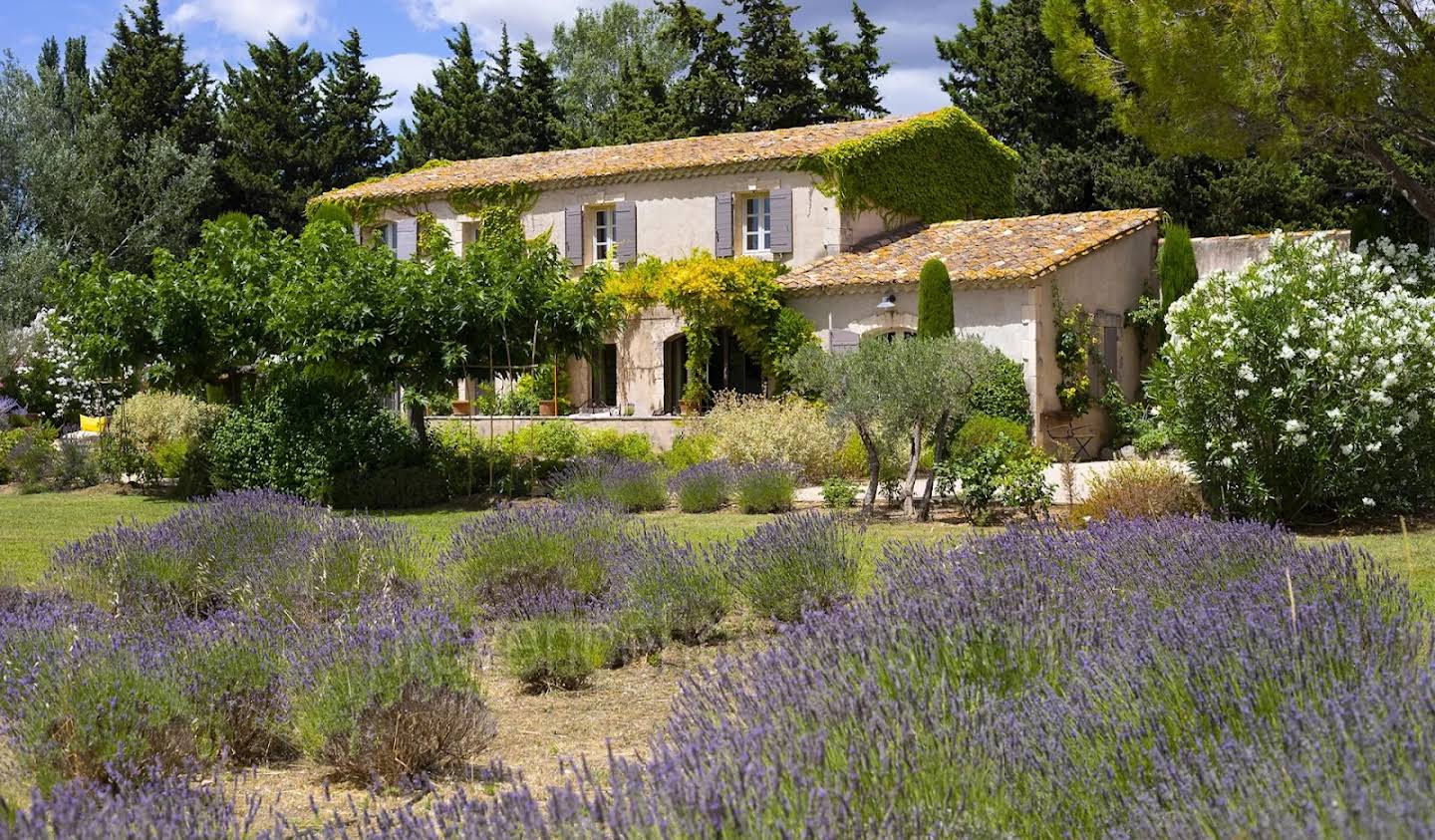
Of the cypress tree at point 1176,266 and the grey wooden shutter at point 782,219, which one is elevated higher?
the grey wooden shutter at point 782,219

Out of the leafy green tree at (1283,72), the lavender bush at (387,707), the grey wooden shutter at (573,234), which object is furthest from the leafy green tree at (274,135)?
the lavender bush at (387,707)

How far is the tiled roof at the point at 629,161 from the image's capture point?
894 inches

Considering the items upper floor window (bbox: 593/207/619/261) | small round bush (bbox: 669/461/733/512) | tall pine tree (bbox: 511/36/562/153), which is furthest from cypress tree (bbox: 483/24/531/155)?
small round bush (bbox: 669/461/733/512)

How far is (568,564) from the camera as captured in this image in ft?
24.7

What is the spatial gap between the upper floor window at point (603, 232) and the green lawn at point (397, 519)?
391 inches

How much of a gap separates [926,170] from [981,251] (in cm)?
359

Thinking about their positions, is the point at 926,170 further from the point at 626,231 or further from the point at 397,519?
the point at 397,519

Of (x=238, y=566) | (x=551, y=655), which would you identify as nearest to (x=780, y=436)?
(x=238, y=566)

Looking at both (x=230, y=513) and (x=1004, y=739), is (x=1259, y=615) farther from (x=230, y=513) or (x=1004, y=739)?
(x=230, y=513)

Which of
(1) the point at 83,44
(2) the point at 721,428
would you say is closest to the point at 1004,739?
(2) the point at 721,428

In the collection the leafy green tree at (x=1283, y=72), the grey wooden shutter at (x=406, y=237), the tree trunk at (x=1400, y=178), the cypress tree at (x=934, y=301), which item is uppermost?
the grey wooden shutter at (x=406, y=237)

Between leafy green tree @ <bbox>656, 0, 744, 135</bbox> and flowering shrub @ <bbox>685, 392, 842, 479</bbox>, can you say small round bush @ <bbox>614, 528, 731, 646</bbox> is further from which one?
leafy green tree @ <bbox>656, 0, 744, 135</bbox>

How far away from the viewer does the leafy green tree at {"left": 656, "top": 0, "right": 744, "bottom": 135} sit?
3294 centimetres

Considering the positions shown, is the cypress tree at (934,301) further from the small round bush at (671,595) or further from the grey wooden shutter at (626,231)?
the small round bush at (671,595)
